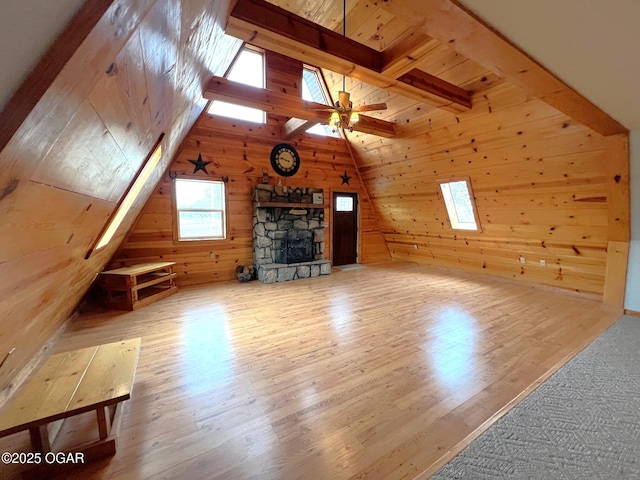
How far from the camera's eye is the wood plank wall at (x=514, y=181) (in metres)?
3.11

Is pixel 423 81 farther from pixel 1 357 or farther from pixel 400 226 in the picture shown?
pixel 1 357

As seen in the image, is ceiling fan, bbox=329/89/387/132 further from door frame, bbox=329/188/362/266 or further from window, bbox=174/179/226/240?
door frame, bbox=329/188/362/266

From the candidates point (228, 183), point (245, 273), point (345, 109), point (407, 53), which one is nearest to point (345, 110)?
point (345, 109)

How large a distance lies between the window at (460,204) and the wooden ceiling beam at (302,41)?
2.31 m

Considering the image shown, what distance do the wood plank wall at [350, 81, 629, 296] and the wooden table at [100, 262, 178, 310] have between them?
4559mm

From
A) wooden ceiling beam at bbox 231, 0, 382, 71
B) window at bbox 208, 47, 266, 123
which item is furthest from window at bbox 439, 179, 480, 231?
window at bbox 208, 47, 266, 123

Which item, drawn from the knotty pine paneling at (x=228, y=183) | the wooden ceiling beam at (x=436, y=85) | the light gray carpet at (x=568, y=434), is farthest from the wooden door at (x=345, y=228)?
the light gray carpet at (x=568, y=434)

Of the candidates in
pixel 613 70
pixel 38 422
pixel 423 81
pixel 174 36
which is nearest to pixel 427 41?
pixel 423 81

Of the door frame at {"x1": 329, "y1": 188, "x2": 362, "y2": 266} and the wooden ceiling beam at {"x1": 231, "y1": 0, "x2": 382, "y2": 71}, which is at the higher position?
the wooden ceiling beam at {"x1": 231, "y1": 0, "x2": 382, "y2": 71}

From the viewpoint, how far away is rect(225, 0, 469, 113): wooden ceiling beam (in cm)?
208

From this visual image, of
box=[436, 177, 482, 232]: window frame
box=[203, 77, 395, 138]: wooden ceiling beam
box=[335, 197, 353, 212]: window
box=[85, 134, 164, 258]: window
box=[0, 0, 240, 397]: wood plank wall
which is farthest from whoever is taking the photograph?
box=[335, 197, 353, 212]: window

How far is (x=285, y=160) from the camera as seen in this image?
5477 mm

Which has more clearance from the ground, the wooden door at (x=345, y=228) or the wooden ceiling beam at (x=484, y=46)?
the wooden ceiling beam at (x=484, y=46)

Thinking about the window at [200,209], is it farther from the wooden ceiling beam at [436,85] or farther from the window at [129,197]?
the wooden ceiling beam at [436,85]
